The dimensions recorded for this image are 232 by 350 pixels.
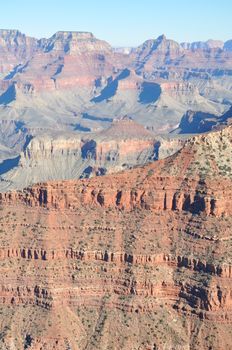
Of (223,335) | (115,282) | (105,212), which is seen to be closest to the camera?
(223,335)

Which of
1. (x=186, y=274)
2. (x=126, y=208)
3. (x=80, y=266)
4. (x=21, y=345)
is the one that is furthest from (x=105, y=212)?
(x=21, y=345)

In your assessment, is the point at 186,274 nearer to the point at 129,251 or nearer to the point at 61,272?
the point at 129,251

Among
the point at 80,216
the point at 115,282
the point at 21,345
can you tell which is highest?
the point at 80,216

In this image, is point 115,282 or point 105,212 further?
point 105,212

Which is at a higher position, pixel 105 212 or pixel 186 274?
pixel 105 212

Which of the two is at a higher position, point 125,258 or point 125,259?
point 125,258

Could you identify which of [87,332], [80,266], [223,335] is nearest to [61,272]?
[80,266]

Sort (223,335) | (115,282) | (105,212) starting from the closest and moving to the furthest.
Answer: (223,335)
(115,282)
(105,212)
